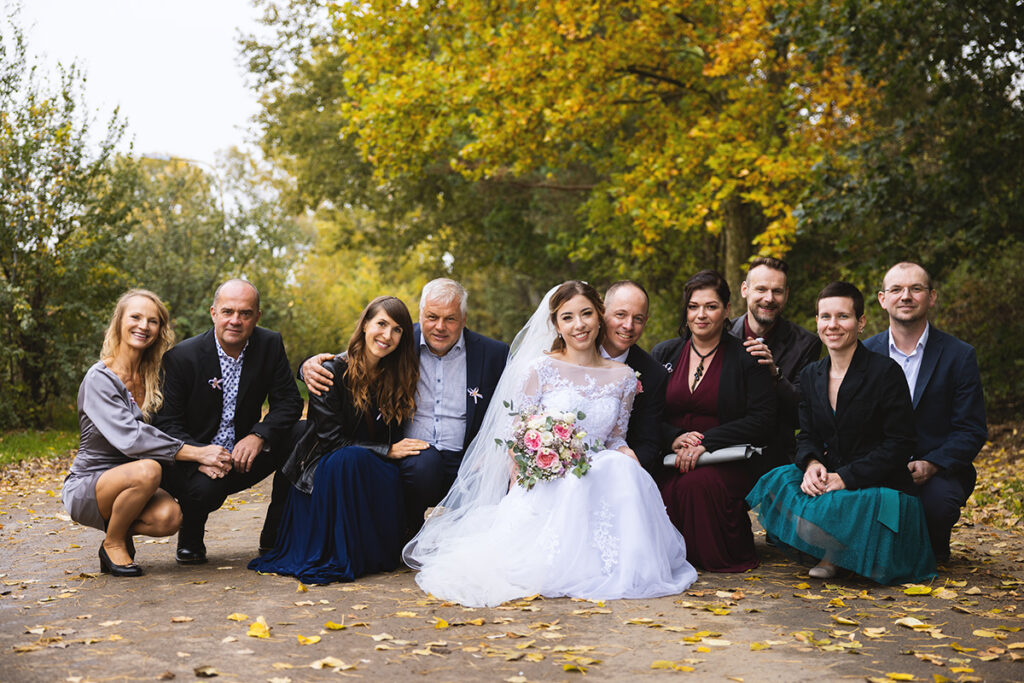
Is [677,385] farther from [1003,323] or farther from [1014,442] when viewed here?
[1003,323]

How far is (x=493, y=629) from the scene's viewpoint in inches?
192

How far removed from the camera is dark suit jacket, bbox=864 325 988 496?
20.3 ft

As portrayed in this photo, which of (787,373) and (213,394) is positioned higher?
(787,373)

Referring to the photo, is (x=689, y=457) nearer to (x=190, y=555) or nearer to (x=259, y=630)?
(x=259, y=630)

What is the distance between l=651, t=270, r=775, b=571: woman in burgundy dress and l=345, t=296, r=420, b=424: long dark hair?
184 cm

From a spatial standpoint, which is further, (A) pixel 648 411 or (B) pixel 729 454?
(A) pixel 648 411

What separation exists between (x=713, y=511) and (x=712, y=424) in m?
0.66

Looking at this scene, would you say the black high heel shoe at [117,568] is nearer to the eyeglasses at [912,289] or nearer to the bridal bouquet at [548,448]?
the bridal bouquet at [548,448]

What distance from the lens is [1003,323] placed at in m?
13.8

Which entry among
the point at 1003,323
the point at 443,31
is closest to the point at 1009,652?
the point at 1003,323

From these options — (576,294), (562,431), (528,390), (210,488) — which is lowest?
(210,488)

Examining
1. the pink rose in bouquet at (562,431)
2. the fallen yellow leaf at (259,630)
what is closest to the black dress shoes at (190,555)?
the fallen yellow leaf at (259,630)

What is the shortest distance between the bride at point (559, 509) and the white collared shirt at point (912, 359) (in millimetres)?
1866

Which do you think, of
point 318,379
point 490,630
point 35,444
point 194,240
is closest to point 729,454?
point 490,630
